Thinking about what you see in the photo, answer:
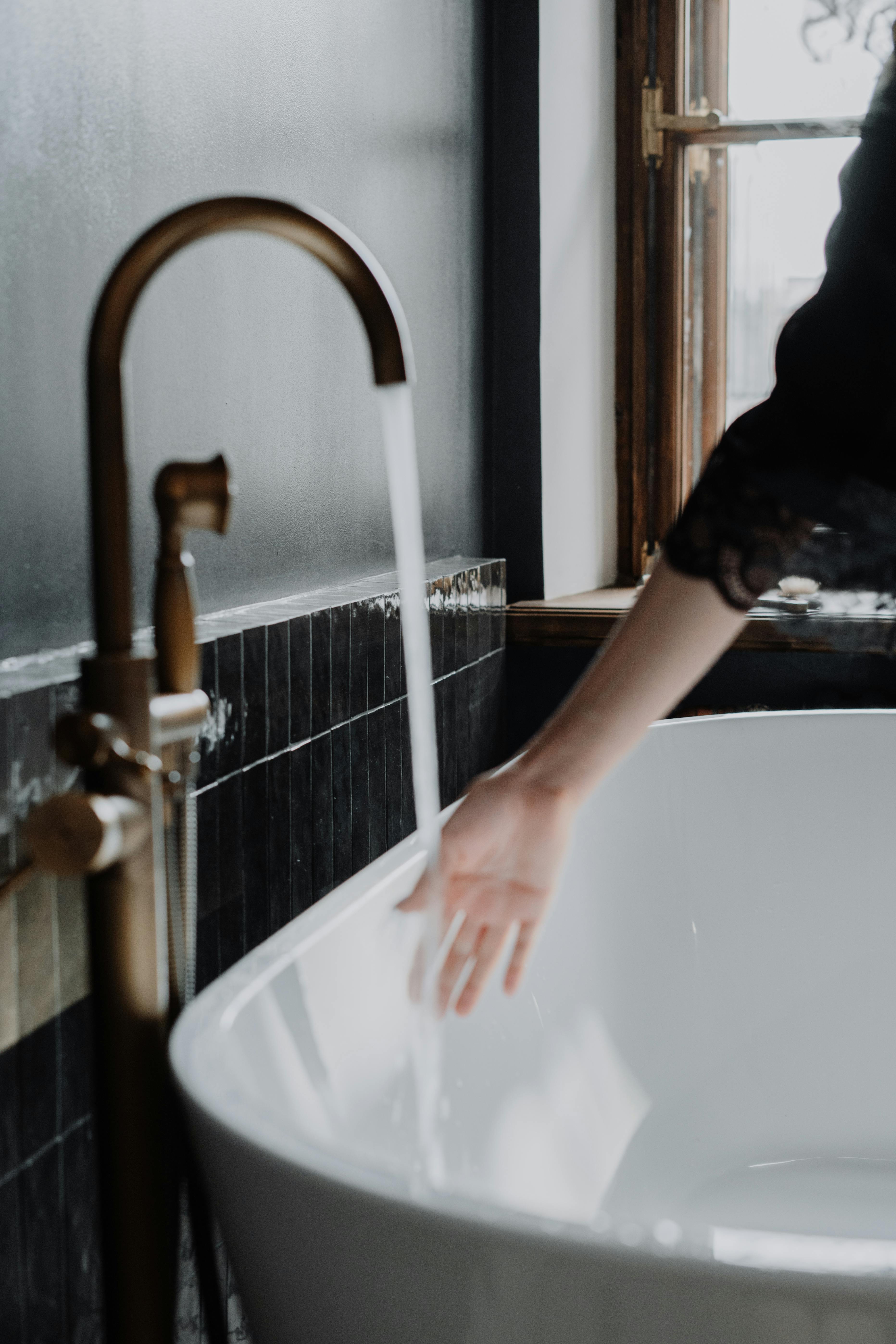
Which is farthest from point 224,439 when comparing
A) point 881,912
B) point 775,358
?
point 881,912

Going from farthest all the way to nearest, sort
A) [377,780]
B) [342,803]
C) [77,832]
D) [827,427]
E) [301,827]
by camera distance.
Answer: [377,780]
[342,803]
[301,827]
[827,427]
[77,832]

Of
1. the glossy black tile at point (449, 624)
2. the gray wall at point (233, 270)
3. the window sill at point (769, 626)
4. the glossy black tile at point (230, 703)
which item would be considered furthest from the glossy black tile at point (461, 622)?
the glossy black tile at point (230, 703)

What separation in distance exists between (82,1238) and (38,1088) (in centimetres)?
15

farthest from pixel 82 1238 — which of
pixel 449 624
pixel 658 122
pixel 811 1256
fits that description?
pixel 658 122

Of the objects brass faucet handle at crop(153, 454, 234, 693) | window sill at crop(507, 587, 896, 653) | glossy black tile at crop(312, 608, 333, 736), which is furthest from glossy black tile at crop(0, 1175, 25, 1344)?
window sill at crop(507, 587, 896, 653)

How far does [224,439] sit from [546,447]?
1125mm

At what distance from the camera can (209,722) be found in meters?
1.17

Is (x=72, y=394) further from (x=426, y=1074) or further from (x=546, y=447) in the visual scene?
(x=546, y=447)

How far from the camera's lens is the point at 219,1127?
0.69 m

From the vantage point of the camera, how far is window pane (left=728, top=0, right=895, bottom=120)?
7.85 feet

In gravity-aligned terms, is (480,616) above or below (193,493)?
below

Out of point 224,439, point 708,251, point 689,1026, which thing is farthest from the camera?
point 708,251

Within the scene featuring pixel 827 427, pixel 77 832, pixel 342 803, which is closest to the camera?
pixel 77 832

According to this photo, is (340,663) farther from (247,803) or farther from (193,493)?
(193,493)
